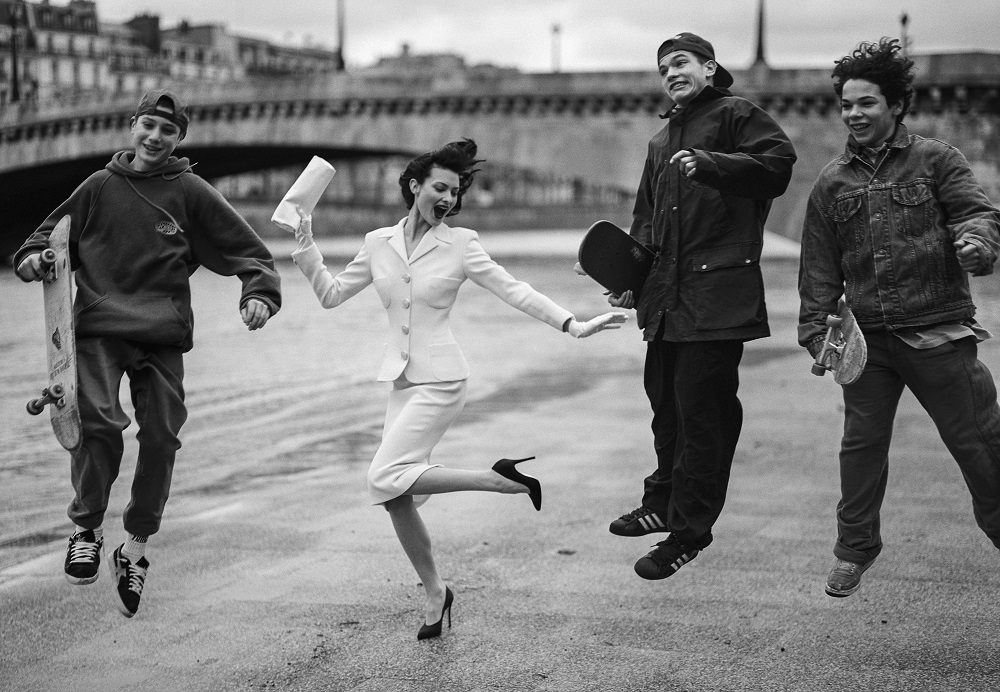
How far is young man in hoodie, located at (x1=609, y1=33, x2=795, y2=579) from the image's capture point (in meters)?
5.24

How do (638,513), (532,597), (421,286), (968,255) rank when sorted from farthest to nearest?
(532,597), (638,513), (421,286), (968,255)

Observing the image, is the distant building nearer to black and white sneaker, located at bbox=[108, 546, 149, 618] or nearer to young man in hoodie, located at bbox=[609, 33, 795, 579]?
black and white sneaker, located at bbox=[108, 546, 149, 618]

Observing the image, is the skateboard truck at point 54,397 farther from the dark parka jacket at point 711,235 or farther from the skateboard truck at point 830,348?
the skateboard truck at point 830,348

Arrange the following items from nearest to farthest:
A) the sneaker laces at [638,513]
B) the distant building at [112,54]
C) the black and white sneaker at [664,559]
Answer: the black and white sneaker at [664,559] → the sneaker laces at [638,513] → the distant building at [112,54]

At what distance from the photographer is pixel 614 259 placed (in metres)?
5.38

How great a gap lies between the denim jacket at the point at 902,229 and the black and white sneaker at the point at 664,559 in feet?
3.06

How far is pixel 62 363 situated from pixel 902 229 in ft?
10.1

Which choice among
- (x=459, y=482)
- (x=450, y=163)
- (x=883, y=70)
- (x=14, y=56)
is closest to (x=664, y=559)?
(x=459, y=482)

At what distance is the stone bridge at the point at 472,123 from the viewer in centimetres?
2866

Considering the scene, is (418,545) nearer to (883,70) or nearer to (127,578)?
(127,578)

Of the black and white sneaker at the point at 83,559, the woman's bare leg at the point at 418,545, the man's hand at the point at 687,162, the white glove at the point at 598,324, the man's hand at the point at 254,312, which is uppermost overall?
the man's hand at the point at 687,162

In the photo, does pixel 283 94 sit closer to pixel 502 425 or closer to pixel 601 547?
pixel 502 425

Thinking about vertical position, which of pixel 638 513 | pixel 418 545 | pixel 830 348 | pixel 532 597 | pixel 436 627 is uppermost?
pixel 830 348

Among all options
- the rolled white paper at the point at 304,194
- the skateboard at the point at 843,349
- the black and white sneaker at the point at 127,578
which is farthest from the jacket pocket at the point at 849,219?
the black and white sneaker at the point at 127,578
